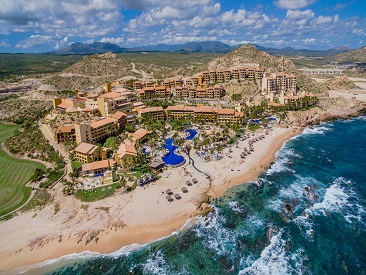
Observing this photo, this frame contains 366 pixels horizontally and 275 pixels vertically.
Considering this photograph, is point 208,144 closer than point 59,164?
No

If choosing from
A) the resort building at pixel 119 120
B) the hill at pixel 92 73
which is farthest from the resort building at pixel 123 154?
the hill at pixel 92 73

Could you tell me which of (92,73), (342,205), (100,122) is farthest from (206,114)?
(92,73)

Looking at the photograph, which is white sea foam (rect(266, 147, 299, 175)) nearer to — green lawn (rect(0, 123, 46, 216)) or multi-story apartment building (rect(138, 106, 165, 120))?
multi-story apartment building (rect(138, 106, 165, 120))

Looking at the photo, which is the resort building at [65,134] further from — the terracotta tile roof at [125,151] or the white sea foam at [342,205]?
the white sea foam at [342,205]

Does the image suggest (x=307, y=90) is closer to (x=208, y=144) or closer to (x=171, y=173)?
(x=208, y=144)

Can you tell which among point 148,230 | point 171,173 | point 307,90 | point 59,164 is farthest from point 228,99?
point 148,230
